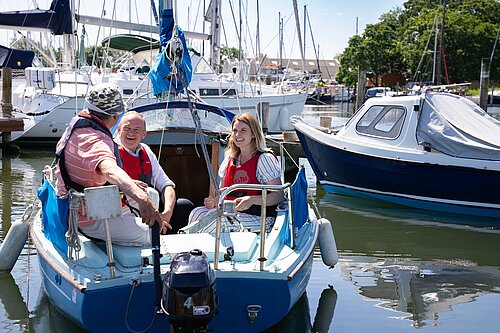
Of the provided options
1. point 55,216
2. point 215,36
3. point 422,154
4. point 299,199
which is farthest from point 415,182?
point 215,36

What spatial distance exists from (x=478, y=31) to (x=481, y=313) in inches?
2024

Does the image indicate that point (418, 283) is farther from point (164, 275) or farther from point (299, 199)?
point (164, 275)

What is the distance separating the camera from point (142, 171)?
6145mm

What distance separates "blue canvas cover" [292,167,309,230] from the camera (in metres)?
5.99

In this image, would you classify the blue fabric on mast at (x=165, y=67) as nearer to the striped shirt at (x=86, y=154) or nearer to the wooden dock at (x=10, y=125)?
the striped shirt at (x=86, y=154)

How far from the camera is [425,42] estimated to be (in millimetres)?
53875

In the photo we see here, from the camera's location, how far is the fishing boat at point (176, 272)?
4.43 m

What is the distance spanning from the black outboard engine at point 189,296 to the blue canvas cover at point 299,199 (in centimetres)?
165

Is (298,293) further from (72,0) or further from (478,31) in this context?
(478,31)

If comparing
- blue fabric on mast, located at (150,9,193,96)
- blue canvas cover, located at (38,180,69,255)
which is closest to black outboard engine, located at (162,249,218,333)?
blue canvas cover, located at (38,180,69,255)

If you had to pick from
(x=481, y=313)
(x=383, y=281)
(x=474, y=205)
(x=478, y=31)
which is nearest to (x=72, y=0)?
(x=474, y=205)

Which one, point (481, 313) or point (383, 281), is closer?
point (481, 313)

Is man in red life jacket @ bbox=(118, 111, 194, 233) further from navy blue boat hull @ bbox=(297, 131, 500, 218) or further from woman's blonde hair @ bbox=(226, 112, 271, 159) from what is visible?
navy blue boat hull @ bbox=(297, 131, 500, 218)

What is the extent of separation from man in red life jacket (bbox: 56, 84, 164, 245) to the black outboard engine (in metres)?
0.36
